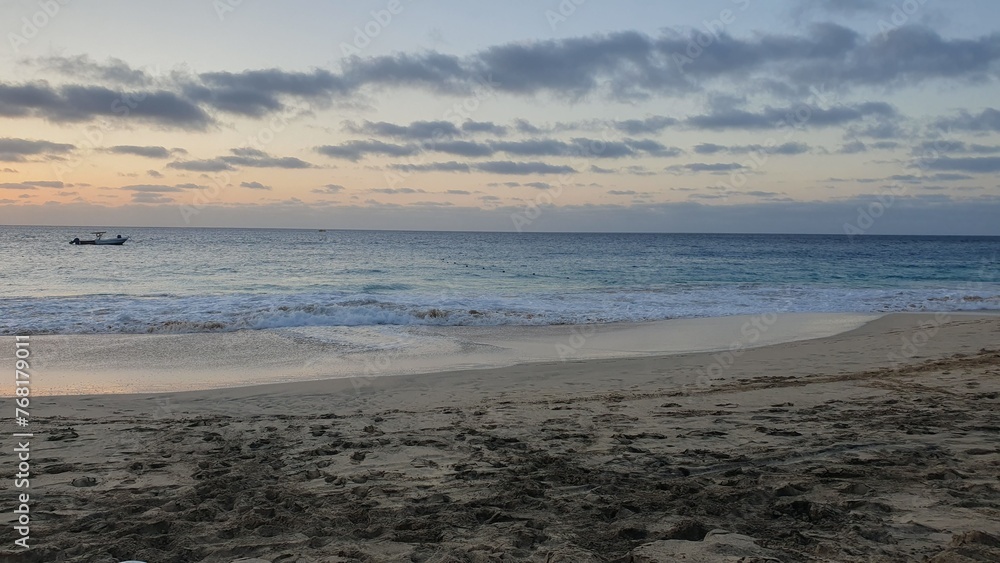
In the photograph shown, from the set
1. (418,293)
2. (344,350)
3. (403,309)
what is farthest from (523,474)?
(418,293)

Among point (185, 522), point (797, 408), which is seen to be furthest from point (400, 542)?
point (797, 408)

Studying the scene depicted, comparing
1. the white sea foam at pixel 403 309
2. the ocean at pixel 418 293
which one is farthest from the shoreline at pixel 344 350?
the ocean at pixel 418 293

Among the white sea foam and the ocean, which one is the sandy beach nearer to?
the white sea foam

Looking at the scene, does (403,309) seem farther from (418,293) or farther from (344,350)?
(418,293)

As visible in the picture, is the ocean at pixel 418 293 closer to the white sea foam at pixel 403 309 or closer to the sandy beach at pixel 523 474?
the white sea foam at pixel 403 309

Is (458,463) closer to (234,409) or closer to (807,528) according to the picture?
(807,528)

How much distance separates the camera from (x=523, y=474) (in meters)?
5.20

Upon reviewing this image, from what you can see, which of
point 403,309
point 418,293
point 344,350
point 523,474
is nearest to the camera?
point 523,474

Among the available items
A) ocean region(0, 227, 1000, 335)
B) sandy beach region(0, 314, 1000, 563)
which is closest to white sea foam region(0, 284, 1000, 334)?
ocean region(0, 227, 1000, 335)

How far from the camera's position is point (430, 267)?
44.3 meters

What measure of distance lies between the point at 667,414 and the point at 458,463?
307 cm

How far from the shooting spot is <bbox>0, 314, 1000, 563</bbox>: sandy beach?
12.7ft

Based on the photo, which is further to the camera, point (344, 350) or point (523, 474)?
point (344, 350)

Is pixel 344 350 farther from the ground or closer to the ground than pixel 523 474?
closer to the ground
